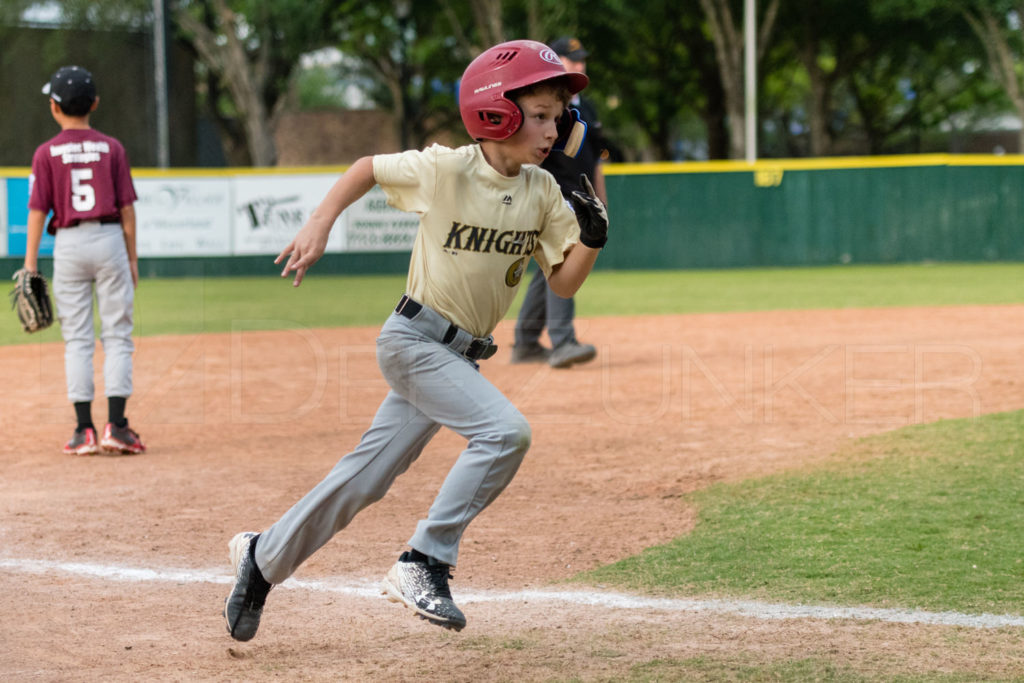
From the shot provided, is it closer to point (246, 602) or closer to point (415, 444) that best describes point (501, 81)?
point (415, 444)

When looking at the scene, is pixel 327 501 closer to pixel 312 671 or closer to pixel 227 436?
pixel 312 671

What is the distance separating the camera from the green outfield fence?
64.8 feet

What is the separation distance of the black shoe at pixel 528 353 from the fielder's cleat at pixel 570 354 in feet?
1.16

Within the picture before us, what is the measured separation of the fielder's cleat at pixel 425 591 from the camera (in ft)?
10.9

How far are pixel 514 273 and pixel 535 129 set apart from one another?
0.45 meters

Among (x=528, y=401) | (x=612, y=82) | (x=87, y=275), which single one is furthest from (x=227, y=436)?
(x=612, y=82)

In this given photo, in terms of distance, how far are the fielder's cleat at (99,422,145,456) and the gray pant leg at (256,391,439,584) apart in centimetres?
333

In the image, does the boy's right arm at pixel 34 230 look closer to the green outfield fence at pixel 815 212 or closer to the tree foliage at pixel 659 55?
the green outfield fence at pixel 815 212

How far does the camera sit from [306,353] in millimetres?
10984

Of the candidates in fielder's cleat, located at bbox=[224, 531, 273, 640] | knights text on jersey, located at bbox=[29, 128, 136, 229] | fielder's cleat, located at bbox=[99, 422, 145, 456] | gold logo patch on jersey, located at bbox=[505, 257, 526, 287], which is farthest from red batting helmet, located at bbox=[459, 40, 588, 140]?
fielder's cleat, located at bbox=[99, 422, 145, 456]

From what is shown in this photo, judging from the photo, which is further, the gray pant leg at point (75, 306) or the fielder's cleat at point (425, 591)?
the gray pant leg at point (75, 306)

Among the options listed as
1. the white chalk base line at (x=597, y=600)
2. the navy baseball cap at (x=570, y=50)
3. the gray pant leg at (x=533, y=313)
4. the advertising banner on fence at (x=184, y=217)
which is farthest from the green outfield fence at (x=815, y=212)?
the white chalk base line at (x=597, y=600)

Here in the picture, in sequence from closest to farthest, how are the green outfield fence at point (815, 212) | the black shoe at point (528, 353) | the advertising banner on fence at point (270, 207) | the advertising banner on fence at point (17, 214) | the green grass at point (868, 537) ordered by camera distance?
1. the green grass at point (868, 537)
2. the black shoe at point (528, 353)
3. the advertising banner on fence at point (17, 214)
4. the advertising banner on fence at point (270, 207)
5. the green outfield fence at point (815, 212)

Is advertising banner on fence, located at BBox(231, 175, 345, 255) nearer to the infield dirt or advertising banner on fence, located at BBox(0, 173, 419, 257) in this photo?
advertising banner on fence, located at BBox(0, 173, 419, 257)
